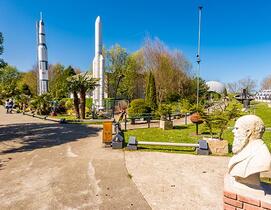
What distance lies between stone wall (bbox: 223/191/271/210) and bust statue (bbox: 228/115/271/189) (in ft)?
0.59

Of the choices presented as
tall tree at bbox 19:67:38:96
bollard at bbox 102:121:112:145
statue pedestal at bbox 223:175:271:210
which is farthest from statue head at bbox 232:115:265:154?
tall tree at bbox 19:67:38:96

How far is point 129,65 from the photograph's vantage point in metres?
39.6

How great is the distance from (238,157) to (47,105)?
80.5 ft

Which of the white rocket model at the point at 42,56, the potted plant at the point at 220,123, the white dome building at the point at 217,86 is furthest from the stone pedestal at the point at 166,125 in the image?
the white dome building at the point at 217,86

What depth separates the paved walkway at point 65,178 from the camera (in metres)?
4.59

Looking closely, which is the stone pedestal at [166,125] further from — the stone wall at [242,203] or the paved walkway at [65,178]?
the stone wall at [242,203]

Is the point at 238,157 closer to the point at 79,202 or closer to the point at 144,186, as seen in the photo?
the point at 144,186

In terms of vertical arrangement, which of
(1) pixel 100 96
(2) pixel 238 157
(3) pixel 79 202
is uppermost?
(1) pixel 100 96

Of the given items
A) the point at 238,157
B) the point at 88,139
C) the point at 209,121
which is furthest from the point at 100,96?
the point at 238,157

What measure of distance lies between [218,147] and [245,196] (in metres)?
5.62

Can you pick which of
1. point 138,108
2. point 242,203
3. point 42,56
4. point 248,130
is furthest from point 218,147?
point 42,56

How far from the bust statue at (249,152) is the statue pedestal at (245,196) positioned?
0.06m

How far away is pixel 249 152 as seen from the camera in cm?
298

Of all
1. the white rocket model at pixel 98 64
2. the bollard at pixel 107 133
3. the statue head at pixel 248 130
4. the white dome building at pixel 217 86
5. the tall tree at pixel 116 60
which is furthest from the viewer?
the white dome building at pixel 217 86
